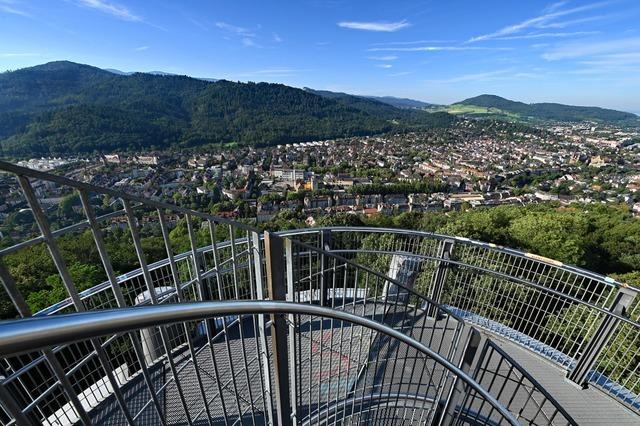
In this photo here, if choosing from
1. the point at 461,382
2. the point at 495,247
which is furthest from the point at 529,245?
the point at 461,382

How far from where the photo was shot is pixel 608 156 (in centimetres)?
9350

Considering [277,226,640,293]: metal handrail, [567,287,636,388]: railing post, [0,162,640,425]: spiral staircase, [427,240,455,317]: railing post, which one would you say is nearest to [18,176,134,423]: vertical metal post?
[0,162,640,425]: spiral staircase

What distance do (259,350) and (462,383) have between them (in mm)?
1482

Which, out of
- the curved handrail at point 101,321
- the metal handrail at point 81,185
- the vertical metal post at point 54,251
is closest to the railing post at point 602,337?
the curved handrail at point 101,321

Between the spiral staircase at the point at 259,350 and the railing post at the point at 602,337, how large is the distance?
12 millimetres

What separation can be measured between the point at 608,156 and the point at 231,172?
101112mm

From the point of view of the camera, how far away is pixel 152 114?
12012cm

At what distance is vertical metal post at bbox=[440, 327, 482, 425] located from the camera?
2.40 m

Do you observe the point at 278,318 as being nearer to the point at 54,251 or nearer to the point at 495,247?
the point at 54,251

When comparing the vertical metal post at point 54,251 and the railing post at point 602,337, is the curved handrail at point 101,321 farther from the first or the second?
the railing post at point 602,337

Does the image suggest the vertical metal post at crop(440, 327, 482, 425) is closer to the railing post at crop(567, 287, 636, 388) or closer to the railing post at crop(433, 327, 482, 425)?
the railing post at crop(433, 327, 482, 425)

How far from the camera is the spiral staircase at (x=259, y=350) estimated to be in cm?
117

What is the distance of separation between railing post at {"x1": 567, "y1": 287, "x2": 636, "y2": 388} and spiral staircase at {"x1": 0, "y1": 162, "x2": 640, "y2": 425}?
0.04ft

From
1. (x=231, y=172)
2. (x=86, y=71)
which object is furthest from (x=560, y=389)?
(x=86, y=71)
